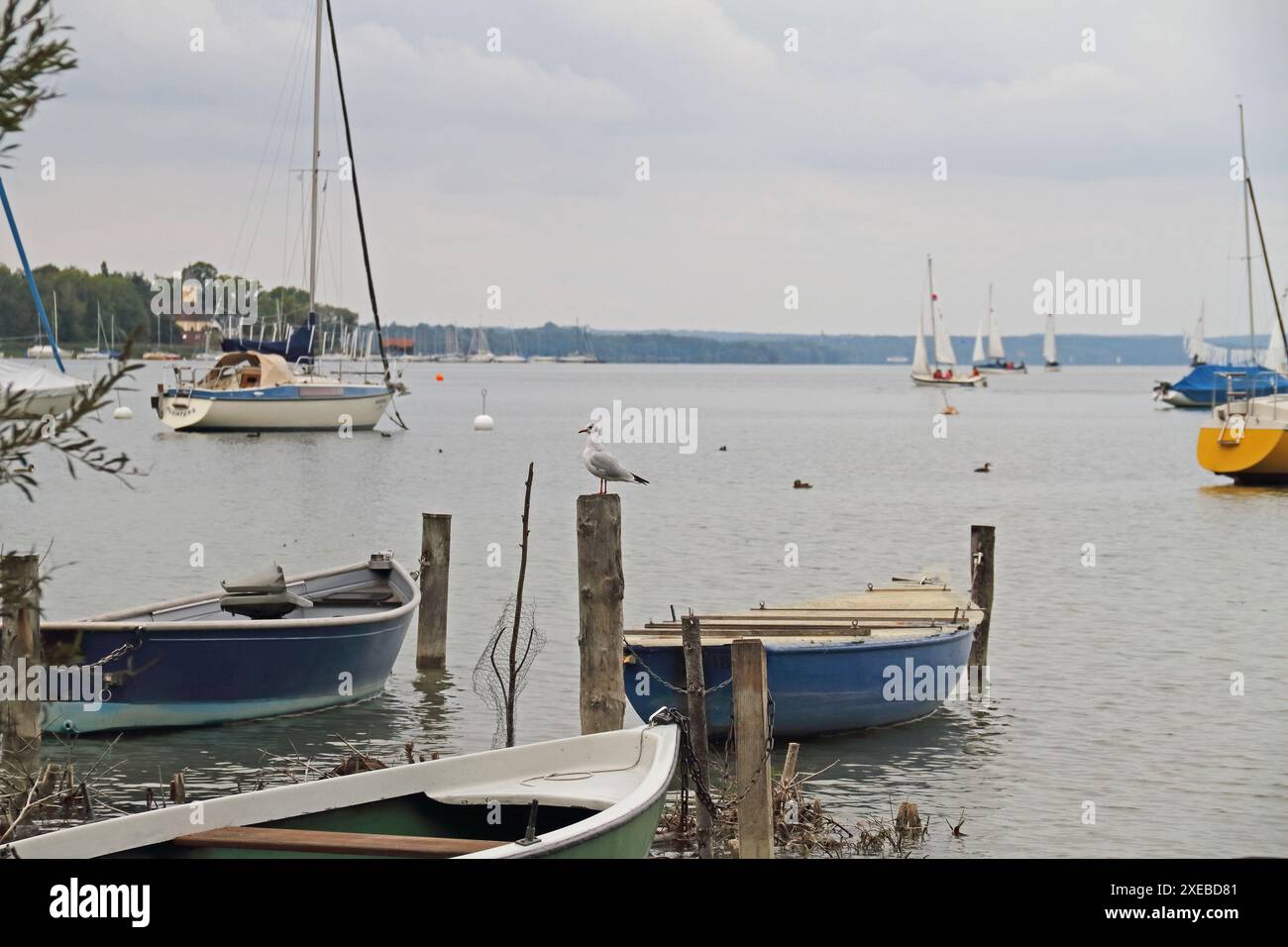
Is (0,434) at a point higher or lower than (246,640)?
higher

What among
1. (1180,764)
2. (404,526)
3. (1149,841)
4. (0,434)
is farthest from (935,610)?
(404,526)

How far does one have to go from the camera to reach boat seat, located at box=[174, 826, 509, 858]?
8.64 m

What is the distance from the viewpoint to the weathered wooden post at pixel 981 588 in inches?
741

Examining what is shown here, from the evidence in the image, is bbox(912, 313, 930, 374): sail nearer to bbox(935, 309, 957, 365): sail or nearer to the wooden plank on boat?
bbox(935, 309, 957, 365): sail

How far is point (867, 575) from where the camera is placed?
97.5ft

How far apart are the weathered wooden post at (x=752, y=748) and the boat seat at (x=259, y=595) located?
6445mm

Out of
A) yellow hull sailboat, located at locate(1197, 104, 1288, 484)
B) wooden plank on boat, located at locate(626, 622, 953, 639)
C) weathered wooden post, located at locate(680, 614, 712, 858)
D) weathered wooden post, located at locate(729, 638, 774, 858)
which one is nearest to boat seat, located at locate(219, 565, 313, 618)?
wooden plank on boat, located at locate(626, 622, 953, 639)

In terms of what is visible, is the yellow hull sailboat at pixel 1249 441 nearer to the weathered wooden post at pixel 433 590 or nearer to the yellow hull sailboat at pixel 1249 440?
the yellow hull sailboat at pixel 1249 440

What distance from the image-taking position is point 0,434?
542 cm

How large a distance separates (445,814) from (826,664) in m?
5.76

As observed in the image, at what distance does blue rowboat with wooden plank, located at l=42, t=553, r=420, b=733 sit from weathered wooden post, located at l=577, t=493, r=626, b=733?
4055 millimetres
